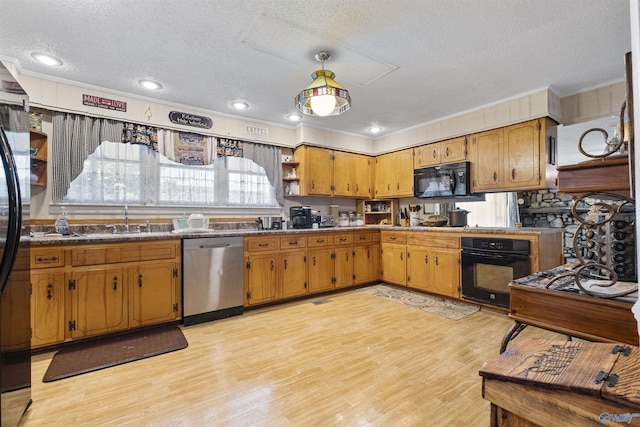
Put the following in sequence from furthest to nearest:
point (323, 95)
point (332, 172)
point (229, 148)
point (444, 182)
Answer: point (332, 172), point (444, 182), point (229, 148), point (323, 95)

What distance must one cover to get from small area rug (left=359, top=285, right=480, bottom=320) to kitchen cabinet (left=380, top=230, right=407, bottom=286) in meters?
0.18

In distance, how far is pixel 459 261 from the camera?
3627mm

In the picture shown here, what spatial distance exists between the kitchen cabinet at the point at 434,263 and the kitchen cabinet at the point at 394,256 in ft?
0.30

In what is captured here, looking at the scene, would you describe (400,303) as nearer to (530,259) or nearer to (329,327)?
(329,327)

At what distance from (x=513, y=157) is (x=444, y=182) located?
90cm

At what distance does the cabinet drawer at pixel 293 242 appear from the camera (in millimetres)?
3717

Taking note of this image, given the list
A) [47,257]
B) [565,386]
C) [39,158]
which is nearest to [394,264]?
A: [565,386]

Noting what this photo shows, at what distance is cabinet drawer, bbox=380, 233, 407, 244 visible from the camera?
430 cm

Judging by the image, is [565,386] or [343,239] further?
[343,239]

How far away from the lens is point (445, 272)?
12.3ft

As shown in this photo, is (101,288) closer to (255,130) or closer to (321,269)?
(321,269)

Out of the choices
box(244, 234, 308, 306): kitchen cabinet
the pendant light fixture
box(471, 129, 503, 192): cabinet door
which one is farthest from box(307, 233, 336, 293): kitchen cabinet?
box(471, 129, 503, 192): cabinet door

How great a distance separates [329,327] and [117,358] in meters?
1.80

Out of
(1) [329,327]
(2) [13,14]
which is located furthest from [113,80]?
(1) [329,327]
